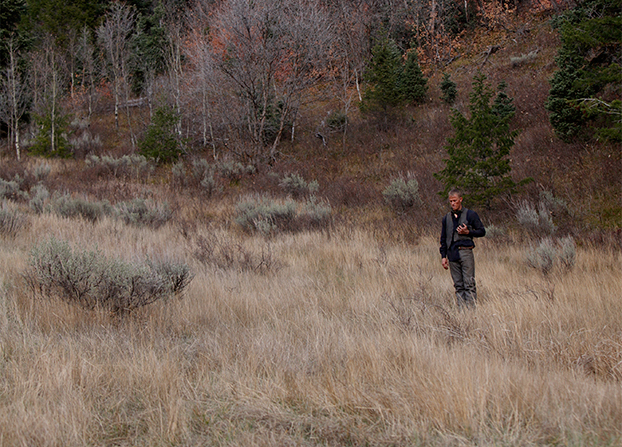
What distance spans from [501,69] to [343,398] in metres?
22.5

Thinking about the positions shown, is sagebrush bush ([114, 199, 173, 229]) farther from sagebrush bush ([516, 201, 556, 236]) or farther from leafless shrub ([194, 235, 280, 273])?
sagebrush bush ([516, 201, 556, 236])

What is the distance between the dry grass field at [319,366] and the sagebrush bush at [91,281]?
0.18 m

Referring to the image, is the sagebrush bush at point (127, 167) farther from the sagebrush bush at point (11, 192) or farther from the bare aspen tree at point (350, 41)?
the bare aspen tree at point (350, 41)

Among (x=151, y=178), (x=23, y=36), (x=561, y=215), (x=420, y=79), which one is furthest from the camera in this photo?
(x=23, y=36)

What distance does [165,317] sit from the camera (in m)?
3.88

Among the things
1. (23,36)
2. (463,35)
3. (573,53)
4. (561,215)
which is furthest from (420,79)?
(23,36)

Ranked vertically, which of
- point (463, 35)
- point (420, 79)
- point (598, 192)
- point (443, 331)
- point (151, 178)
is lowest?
point (443, 331)

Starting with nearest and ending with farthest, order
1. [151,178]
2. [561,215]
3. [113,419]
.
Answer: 1. [113,419]
2. [561,215]
3. [151,178]

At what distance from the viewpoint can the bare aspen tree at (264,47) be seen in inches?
642

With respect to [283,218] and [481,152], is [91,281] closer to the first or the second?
[283,218]

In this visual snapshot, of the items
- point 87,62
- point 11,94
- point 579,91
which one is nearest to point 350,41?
point 579,91

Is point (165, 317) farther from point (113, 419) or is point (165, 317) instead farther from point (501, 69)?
point (501, 69)

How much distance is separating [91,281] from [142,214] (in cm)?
699

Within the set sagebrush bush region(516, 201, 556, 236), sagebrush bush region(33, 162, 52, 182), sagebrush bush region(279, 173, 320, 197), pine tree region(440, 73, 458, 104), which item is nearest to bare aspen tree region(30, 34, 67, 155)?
sagebrush bush region(33, 162, 52, 182)
